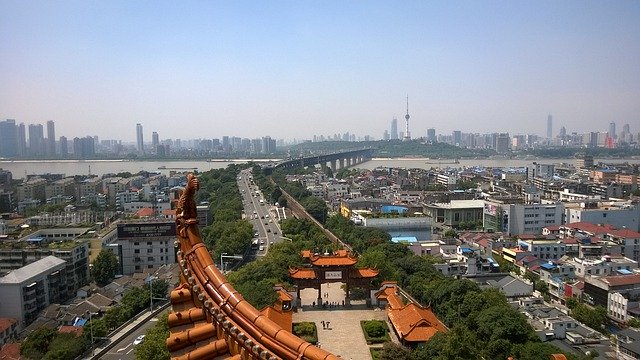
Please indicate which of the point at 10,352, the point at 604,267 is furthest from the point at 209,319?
the point at 604,267

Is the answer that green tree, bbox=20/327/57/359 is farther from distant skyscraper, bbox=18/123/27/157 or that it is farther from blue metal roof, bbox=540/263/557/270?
distant skyscraper, bbox=18/123/27/157

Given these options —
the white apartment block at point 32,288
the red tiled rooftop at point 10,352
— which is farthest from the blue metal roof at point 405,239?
the red tiled rooftop at point 10,352

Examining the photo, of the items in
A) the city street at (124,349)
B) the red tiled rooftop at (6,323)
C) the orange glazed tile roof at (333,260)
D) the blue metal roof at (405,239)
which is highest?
the orange glazed tile roof at (333,260)

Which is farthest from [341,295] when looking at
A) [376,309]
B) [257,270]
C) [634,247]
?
[634,247]

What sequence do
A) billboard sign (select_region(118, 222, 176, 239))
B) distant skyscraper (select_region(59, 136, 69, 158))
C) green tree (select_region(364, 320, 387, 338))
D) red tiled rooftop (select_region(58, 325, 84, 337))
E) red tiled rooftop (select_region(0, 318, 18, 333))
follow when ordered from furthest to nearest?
distant skyscraper (select_region(59, 136, 69, 158)) → billboard sign (select_region(118, 222, 176, 239)) → red tiled rooftop (select_region(0, 318, 18, 333)) → red tiled rooftop (select_region(58, 325, 84, 337)) → green tree (select_region(364, 320, 387, 338))

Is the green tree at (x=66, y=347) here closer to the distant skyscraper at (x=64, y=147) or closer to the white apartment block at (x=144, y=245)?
the white apartment block at (x=144, y=245)

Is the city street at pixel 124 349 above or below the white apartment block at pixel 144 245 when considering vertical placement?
below

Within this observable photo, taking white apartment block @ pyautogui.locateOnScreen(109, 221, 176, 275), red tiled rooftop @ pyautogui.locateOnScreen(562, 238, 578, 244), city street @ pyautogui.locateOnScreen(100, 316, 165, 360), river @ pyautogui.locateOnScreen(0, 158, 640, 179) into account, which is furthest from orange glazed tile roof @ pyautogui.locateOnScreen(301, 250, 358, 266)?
river @ pyautogui.locateOnScreen(0, 158, 640, 179)
